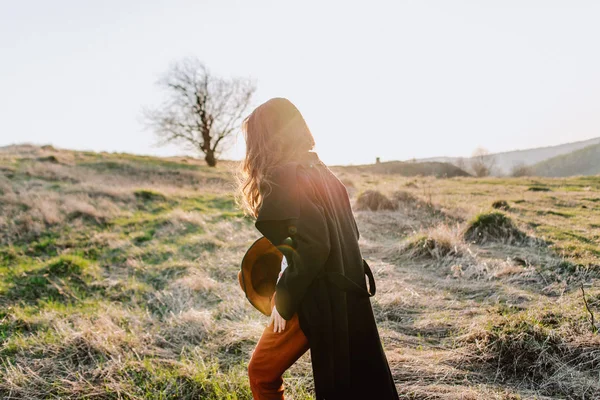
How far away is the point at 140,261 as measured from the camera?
20.5 ft

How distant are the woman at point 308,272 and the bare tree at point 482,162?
45.9 meters

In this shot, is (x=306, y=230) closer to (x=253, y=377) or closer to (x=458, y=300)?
(x=253, y=377)

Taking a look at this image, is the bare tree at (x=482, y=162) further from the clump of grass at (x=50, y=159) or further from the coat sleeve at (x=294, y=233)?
the coat sleeve at (x=294, y=233)

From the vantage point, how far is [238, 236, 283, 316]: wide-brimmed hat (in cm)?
202

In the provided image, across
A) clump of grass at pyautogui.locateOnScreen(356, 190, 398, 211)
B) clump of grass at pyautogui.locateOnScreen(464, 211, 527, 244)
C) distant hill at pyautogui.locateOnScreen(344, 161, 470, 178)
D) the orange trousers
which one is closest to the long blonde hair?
the orange trousers

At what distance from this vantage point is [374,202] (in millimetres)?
9773

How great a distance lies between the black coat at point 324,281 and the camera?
62.6 inches

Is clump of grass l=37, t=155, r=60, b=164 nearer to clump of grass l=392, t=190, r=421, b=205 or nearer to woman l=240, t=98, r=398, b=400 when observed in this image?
clump of grass l=392, t=190, r=421, b=205

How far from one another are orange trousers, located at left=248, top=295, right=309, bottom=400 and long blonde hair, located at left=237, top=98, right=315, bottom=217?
2.47 feet

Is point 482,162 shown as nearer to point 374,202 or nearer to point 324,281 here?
point 374,202

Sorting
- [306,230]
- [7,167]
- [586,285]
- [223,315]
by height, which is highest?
[7,167]

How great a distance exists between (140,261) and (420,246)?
505 centimetres

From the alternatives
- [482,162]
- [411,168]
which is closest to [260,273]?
[411,168]

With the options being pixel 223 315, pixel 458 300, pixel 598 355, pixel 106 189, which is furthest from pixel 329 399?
pixel 106 189
